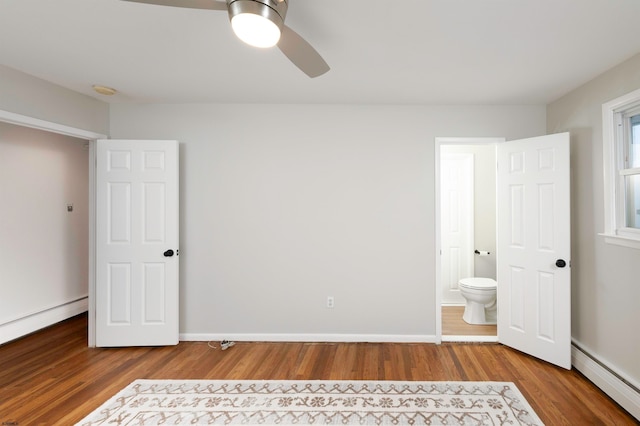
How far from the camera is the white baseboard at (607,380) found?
2074mm

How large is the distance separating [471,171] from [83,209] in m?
5.24

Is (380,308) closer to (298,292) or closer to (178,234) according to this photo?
(298,292)

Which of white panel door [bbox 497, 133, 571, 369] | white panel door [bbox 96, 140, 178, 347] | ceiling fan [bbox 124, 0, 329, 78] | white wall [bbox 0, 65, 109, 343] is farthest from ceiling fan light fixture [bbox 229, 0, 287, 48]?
white panel door [bbox 497, 133, 571, 369]

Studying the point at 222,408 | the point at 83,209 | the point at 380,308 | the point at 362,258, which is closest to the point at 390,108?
the point at 362,258

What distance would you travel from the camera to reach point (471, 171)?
418 centimetres

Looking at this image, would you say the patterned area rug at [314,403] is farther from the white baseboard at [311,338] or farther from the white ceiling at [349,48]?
the white ceiling at [349,48]

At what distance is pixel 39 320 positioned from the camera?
3477 millimetres

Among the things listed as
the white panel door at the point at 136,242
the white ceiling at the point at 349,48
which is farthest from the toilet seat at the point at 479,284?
the white panel door at the point at 136,242

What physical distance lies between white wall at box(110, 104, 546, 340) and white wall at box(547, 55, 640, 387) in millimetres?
519

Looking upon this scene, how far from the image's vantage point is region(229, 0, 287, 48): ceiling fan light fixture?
1.26 m

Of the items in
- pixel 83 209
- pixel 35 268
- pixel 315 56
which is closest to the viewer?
pixel 315 56

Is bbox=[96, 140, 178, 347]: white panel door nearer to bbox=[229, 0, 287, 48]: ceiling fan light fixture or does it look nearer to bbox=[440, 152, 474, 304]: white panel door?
bbox=[229, 0, 287, 48]: ceiling fan light fixture

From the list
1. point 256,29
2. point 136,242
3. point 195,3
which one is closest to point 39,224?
point 136,242

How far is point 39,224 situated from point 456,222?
522cm
